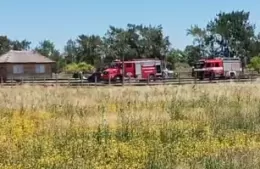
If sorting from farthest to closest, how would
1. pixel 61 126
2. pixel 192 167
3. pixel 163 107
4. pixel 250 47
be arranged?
pixel 250 47 → pixel 163 107 → pixel 61 126 → pixel 192 167

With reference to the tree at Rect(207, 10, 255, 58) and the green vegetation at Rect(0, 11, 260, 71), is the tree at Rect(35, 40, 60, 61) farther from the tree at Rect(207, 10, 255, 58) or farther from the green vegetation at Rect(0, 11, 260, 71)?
the tree at Rect(207, 10, 255, 58)

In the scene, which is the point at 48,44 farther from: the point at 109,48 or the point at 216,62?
the point at 216,62

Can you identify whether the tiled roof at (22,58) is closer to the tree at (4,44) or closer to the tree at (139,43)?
the tree at (139,43)

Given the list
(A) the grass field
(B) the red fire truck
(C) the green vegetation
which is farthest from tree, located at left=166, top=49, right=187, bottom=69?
(A) the grass field

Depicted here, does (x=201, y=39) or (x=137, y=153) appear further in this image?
(x=201, y=39)

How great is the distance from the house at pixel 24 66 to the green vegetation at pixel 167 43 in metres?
34.3

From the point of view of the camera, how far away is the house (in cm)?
6900

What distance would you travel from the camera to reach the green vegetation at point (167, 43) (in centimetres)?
10938

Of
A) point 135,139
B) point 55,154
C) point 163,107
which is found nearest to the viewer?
point 55,154

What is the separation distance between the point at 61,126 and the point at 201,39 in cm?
10424

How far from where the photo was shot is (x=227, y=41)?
113812 mm

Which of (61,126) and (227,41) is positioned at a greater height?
(227,41)

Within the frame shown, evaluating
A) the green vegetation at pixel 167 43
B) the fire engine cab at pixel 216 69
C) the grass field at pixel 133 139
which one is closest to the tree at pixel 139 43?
the green vegetation at pixel 167 43

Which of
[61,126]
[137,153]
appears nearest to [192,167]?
[137,153]
